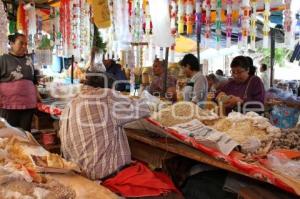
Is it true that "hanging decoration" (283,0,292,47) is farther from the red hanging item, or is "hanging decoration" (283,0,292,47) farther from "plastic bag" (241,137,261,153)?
the red hanging item

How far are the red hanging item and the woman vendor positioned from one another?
141 cm

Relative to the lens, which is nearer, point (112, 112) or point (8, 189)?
point (8, 189)

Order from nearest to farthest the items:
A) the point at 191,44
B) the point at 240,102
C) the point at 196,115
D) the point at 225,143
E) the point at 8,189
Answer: the point at 8,189, the point at 225,143, the point at 196,115, the point at 240,102, the point at 191,44

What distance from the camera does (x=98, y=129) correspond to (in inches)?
99.0

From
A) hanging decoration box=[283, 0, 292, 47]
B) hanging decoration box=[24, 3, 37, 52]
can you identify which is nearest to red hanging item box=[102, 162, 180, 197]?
hanging decoration box=[283, 0, 292, 47]

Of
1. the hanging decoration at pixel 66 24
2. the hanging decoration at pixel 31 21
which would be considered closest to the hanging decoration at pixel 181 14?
the hanging decoration at pixel 66 24

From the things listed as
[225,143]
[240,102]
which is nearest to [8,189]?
[225,143]

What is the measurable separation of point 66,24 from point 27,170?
13.4 ft

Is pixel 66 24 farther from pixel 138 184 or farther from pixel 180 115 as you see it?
pixel 138 184

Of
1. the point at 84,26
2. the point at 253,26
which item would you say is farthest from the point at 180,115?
the point at 84,26

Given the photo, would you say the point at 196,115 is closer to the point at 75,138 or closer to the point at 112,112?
the point at 112,112

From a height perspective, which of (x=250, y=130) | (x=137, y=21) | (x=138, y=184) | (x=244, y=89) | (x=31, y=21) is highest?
(x=31, y=21)

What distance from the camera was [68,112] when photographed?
265 cm

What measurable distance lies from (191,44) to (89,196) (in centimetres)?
889
